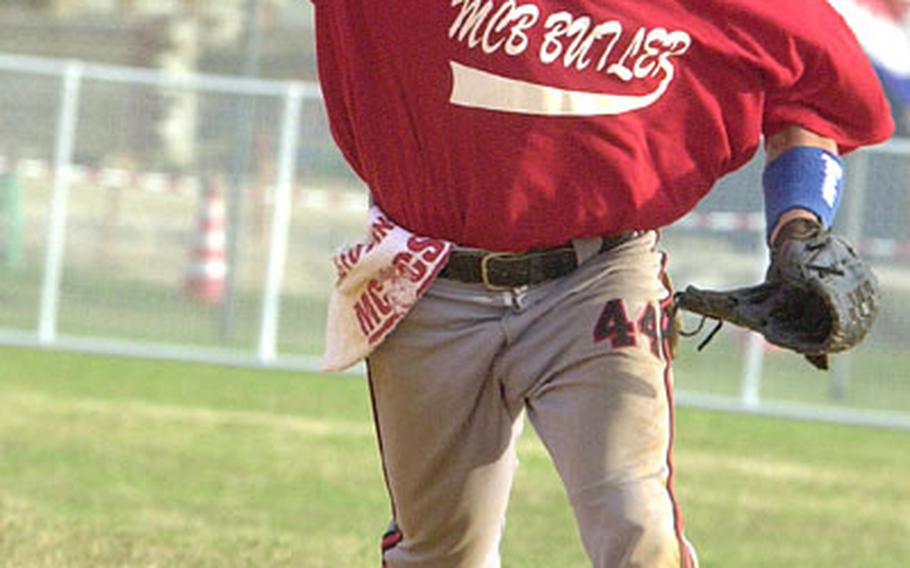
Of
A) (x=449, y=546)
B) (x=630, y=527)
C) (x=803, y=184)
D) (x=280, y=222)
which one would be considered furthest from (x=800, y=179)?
(x=280, y=222)

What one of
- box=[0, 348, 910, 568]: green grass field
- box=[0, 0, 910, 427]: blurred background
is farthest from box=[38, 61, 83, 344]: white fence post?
box=[0, 348, 910, 568]: green grass field

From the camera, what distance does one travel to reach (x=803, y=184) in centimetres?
551

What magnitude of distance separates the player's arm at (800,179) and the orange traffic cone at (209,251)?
1192 centimetres

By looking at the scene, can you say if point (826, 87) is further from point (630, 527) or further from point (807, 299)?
point (630, 527)

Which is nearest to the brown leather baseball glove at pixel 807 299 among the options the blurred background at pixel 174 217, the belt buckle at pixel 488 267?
the belt buckle at pixel 488 267

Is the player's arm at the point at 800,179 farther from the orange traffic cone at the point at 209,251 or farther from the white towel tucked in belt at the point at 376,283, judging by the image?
the orange traffic cone at the point at 209,251

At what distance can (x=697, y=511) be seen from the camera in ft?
35.6

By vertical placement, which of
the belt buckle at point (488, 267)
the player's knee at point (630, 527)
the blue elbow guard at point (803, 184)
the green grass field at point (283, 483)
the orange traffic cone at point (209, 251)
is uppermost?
the blue elbow guard at point (803, 184)

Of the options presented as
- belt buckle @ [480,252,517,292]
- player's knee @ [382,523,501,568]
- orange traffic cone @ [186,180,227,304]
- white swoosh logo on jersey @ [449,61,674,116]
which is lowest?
orange traffic cone @ [186,180,227,304]

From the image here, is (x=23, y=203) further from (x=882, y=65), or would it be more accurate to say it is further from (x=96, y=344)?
(x=882, y=65)

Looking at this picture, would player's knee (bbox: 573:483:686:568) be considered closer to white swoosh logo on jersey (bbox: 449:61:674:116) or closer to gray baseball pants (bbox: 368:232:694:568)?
gray baseball pants (bbox: 368:232:694:568)

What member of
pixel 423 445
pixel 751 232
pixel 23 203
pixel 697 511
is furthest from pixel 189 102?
pixel 423 445

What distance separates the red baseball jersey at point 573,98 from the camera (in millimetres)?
5371

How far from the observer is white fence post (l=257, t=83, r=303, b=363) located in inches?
677
